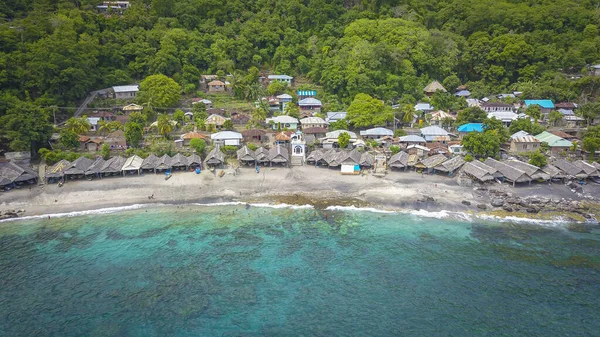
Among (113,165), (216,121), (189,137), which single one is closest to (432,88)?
(216,121)

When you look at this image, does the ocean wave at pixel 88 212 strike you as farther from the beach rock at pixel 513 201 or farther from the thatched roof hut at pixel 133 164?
the beach rock at pixel 513 201

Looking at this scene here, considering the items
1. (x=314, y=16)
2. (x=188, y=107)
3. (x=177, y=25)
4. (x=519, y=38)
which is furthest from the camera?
(x=314, y=16)

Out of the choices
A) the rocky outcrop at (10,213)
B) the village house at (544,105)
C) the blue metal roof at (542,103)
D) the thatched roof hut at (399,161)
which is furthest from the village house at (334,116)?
the rocky outcrop at (10,213)

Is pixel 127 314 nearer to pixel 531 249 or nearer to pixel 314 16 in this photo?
pixel 531 249

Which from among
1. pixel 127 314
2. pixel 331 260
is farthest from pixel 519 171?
pixel 127 314

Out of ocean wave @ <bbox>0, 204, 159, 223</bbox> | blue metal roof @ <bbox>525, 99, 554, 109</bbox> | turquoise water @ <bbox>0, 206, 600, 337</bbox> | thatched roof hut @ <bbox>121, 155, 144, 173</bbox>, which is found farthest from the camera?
blue metal roof @ <bbox>525, 99, 554, 109</bbox>

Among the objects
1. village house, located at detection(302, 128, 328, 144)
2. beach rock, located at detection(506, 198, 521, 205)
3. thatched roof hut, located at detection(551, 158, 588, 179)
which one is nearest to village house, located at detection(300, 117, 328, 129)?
village house, located at detection(302, 128, 328, 144)

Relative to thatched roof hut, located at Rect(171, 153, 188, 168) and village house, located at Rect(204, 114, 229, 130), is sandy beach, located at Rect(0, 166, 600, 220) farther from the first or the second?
village house, located at Rect(204, 114, 229, 130)
